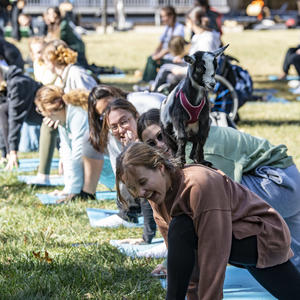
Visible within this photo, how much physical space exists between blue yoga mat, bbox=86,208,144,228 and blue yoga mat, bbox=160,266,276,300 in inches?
48.1

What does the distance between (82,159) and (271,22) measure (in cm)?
3278

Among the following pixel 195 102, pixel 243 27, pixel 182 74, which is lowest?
pixel 243 27

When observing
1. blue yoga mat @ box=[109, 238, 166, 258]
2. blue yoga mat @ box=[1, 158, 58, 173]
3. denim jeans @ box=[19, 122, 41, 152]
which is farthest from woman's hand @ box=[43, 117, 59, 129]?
denim jeans @ box=[19, 122, 41, 152]

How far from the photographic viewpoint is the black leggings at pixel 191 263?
2.62 meters

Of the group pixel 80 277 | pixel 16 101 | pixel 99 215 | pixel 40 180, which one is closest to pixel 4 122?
pixel 16 101

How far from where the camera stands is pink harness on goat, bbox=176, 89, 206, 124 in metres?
2.91

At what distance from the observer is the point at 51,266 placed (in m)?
3.75

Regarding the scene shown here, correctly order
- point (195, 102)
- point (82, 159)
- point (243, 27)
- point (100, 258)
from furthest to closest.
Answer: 1. point (243, 27)
2. point (82, 159)
3. point (100, 258)
4. point (195, 102)

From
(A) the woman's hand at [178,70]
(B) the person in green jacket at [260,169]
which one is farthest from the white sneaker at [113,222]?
(A) the woman's hand at [178,70]

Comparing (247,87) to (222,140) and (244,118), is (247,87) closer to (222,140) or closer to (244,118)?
(244,118)

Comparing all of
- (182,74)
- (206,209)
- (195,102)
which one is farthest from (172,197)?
(182,74)

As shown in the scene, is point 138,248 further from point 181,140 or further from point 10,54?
point 10,54

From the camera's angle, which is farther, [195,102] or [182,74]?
[182,74]

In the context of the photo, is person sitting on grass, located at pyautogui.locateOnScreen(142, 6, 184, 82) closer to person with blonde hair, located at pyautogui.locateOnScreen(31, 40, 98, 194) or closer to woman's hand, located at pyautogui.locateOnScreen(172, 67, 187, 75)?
woman's hand, located at pyautogui.locateOnScreen(172, 67, 187, 75)
